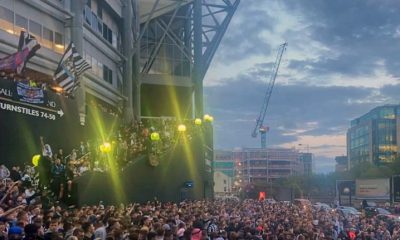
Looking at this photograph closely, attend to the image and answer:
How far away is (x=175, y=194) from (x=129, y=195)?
20.5 feet

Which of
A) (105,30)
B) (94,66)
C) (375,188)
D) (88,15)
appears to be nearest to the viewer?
(88,15)

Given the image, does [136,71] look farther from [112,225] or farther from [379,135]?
[379,135]

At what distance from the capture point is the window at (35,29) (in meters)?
29.0

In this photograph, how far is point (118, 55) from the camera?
43844 mm

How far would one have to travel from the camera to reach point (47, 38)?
Result: 100 ft

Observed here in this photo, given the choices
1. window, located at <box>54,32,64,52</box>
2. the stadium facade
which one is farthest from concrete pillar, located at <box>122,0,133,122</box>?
window, located at <box>54,32,64,52</box>

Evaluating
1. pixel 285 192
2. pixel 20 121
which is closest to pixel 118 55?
pixel 20 121

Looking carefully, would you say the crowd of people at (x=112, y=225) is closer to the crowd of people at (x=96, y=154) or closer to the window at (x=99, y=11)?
the crowd of people at (x=96, y=154)

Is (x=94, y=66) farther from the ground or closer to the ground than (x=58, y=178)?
farther from the ground

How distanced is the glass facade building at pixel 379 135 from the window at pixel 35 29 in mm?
127082

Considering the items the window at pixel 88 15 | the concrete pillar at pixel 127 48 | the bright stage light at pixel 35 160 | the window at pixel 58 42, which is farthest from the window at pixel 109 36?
the bright stage light at pixel 35 160

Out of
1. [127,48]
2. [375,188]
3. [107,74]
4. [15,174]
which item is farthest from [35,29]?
[375,188]

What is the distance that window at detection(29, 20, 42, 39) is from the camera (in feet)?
95.2

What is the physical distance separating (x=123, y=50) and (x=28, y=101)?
24.1 meters
